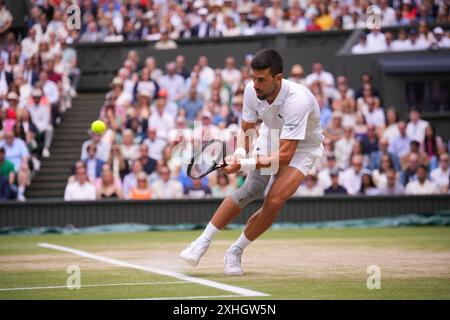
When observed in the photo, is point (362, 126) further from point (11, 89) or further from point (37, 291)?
point (37, 291)

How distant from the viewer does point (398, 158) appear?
767 inches

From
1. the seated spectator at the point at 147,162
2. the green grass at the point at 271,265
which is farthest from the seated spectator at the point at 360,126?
the seated spectator at the point at 147,162

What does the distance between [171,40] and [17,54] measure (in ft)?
13.2

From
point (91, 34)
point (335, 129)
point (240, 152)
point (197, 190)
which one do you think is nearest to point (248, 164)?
point (240, 152)

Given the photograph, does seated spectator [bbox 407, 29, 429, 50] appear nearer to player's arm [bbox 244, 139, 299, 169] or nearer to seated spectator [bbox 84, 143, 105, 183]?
seated spectator [bbox 84, 143, 105, 183]

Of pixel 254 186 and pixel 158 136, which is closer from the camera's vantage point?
pixel 254 186

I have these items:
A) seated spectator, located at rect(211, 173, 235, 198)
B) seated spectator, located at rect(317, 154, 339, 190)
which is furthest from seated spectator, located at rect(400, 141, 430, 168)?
seated spectator, located at rect(211, 173, 235, 198)

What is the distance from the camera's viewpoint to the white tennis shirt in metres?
8.97

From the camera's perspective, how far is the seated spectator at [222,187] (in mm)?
18844

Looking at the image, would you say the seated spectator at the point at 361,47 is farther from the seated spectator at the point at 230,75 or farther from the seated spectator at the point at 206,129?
the seated spectator at the point at 206,129

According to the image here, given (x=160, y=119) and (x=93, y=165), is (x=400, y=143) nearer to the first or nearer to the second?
(x=160, y=119)

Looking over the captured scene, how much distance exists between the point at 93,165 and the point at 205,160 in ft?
35.2

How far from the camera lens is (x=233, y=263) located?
9.23 metres
